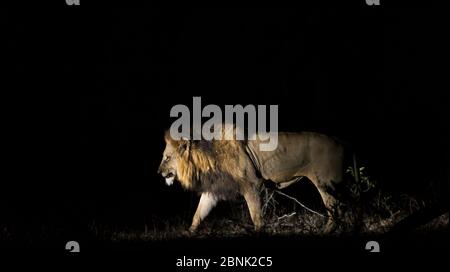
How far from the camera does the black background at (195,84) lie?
9.42 meters

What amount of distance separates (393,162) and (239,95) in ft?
6.90

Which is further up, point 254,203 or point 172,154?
point 172,154

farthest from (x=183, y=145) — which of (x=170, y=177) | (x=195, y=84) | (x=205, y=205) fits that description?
(x=195, y=84)

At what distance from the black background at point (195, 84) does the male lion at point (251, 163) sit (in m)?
1.64

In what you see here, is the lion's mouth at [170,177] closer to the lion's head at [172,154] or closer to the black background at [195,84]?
the lion's head at [172,154]

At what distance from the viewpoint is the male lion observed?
732cm

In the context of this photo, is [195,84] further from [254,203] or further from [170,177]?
[254,203]

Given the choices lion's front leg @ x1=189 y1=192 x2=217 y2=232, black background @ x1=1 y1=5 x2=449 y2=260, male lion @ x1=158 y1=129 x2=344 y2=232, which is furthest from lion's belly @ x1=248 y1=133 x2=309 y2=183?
black background @ x1=1 y1=5 x2=449 y2=260

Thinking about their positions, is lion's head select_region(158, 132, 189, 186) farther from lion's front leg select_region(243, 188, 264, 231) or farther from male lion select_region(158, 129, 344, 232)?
lion's front leg select_region(243, 188, 264, 231)

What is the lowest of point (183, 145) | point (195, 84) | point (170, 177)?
point (170, 177)

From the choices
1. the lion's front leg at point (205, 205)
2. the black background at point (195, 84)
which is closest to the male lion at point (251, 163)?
the lion's front leg at point (205, 205)

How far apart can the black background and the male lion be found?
1636 millimetres

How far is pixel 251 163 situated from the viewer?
7.34 metres

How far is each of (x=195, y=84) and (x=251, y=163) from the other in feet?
9.10
